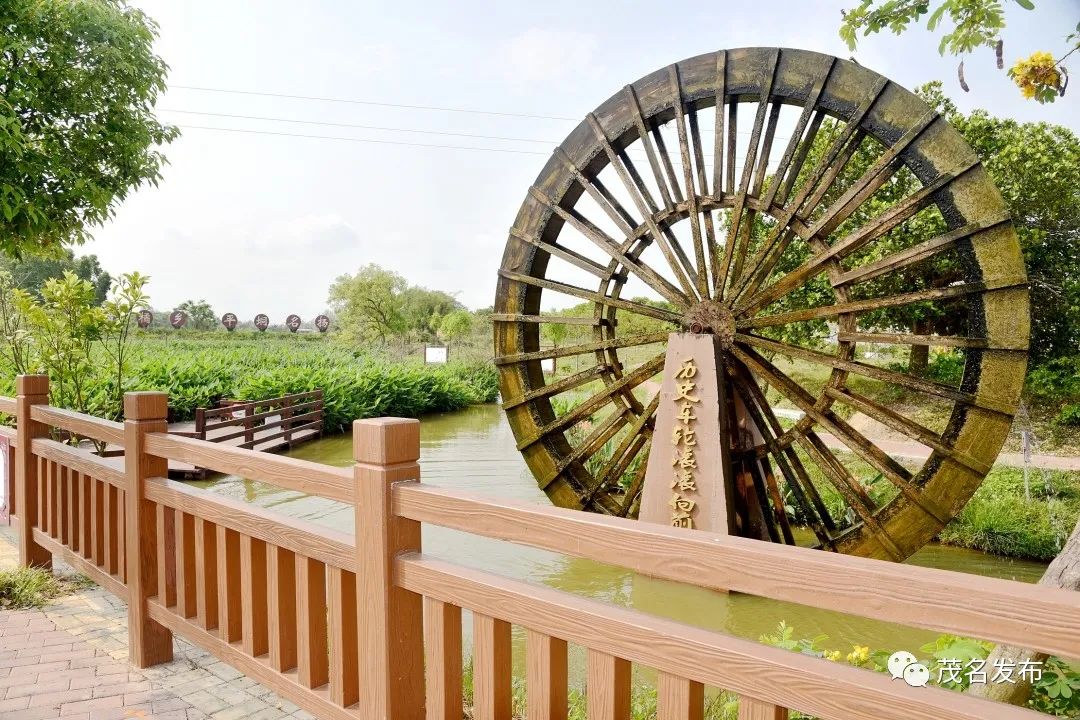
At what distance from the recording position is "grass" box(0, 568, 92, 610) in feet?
9.83

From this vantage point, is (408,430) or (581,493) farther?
(581,493)

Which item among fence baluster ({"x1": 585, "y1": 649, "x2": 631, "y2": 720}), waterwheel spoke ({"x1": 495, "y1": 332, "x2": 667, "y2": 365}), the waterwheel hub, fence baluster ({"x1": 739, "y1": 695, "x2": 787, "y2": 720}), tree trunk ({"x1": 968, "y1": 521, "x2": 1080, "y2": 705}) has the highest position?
the waterwheel hub

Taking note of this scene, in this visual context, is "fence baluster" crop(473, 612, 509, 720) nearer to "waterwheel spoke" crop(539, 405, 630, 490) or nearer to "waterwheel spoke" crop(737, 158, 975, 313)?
"waterwheel spoke" crop(737, 158, 975, 313)

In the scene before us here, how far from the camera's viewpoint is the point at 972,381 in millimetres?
4133

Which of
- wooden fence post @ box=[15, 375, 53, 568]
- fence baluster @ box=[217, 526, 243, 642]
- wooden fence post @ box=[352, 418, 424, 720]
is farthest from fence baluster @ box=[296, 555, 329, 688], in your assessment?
wooden fence post @ box=[15, 375, 53, 568]

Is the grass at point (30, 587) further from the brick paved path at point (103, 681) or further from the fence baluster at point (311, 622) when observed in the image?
the fence baluster at point (311, 622)

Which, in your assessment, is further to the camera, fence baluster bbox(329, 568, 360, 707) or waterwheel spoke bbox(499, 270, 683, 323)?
waterwheel spoke bbox(499, 270, 683, 323)

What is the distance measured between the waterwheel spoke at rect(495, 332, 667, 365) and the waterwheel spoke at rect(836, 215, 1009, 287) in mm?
1195

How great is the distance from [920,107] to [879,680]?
14.1 feet

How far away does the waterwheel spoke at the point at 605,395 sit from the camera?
5074 mm

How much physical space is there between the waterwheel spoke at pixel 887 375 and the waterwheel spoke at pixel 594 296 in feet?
1.64

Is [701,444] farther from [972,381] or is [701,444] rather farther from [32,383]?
[32,383]

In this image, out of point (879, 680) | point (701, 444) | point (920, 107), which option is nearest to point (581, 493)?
point (701, 444)

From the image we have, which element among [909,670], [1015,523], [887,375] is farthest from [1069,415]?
[909,670]
